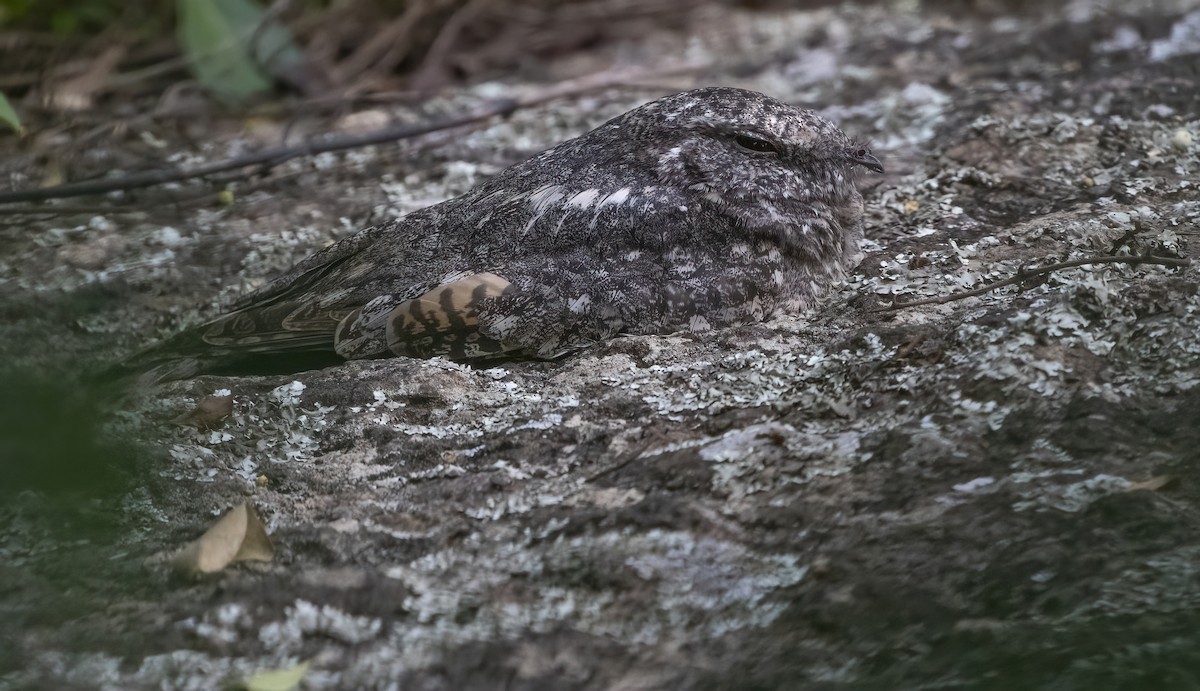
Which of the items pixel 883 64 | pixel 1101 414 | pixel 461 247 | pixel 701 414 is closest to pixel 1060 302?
pixel 1101 414

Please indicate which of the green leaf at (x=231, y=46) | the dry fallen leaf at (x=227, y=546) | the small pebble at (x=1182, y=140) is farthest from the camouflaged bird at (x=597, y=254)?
the green leaf at (x=231, y=46)

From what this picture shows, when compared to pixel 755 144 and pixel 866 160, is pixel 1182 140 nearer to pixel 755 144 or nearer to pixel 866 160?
pixel 866 160

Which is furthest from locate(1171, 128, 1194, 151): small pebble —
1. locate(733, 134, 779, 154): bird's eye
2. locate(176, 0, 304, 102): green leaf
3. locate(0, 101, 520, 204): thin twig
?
locate(176, 0, 304, 102): green leaf

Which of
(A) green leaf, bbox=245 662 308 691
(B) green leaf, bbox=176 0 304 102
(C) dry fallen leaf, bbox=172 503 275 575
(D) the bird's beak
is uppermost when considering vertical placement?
(B) green leaf, bbox=176 0 304 102

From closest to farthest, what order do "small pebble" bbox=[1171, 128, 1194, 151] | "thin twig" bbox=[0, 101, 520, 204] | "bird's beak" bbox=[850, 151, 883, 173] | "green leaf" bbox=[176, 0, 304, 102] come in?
"bird's beak" bbox=[850, 151, 883, 173], "small pebble" bbox=[1171, 128, 1194, 151], "thin twig" bbox=[0, 101, 520, 204], "green leaf" bbox=[176, 0, 304, 102]

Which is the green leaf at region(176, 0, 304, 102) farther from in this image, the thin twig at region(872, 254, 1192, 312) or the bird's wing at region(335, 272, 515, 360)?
the thin twig at region(872, 254, 1192, 312)

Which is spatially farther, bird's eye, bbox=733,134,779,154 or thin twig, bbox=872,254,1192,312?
bird's eye, bbox=733,134,779,154

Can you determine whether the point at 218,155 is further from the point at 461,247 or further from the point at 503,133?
the point at 461,247
